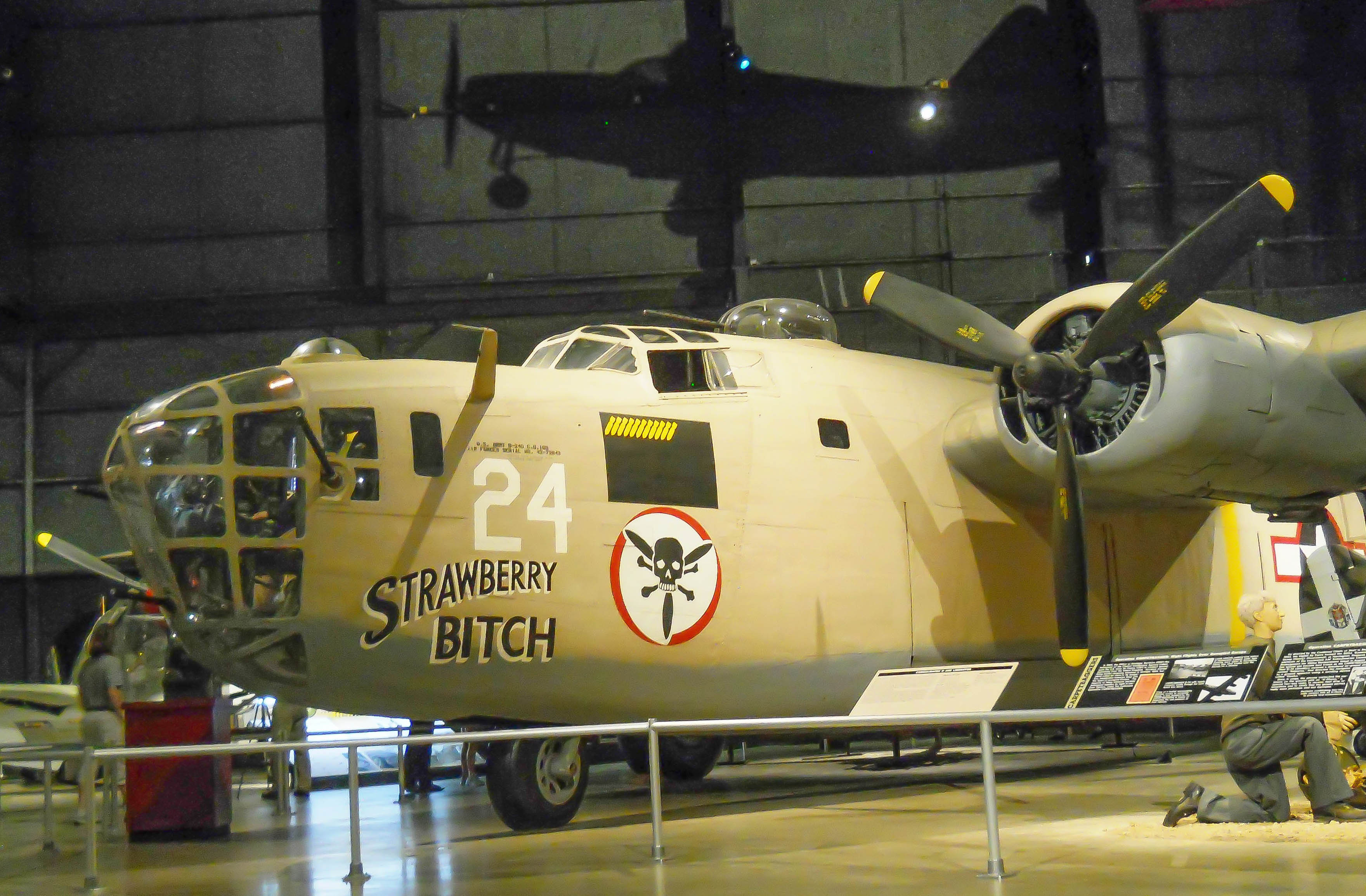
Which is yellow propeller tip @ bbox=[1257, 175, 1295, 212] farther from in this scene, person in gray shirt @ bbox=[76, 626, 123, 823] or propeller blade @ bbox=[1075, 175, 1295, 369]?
person in gray shirt @ bbox=[76, 626, 123, 823]

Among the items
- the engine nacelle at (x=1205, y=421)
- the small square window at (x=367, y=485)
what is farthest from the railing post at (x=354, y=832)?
the engine nacelle at (x=1205, y=421)

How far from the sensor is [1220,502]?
11617 mm

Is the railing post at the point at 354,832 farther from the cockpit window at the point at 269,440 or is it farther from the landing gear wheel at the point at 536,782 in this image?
the cockpit window at the point at 269,440

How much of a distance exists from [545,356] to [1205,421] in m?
5.32

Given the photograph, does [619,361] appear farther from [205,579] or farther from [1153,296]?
[1153,296]

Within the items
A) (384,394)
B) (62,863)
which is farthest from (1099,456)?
(62,863)

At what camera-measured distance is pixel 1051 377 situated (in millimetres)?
9859

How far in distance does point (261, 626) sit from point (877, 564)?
5054mm

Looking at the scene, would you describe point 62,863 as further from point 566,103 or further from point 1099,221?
point 1099,221

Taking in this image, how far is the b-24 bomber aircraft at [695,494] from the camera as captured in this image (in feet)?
28.1

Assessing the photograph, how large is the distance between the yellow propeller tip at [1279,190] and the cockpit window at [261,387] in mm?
7330

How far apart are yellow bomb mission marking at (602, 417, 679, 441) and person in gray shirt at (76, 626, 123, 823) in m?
8.24

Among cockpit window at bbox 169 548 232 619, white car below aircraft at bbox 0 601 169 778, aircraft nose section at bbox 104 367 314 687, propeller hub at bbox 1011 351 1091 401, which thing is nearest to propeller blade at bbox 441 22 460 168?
white car below aircraft at bbox 0 601 169 778

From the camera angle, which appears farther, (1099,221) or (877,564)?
(1099,221)
